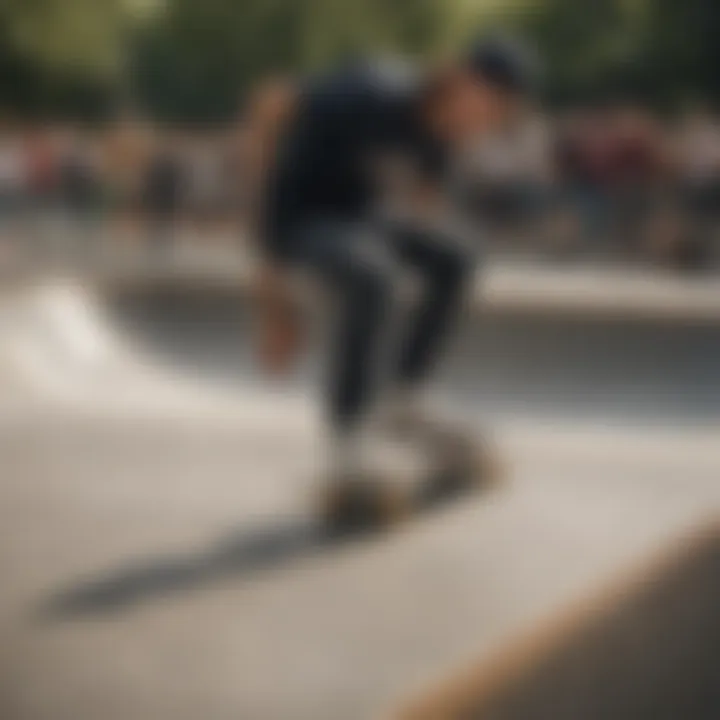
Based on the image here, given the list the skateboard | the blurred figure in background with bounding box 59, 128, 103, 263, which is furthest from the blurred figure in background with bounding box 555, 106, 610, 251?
the blurred figure in background with bounding box 59, 128, 103, 263

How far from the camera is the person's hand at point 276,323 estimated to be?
0.67 m

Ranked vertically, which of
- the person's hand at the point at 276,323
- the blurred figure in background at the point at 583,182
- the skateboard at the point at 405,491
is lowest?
the skateboard at the point at 405,491

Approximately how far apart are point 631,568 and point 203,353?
0.96ft

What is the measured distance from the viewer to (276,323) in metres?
0.68

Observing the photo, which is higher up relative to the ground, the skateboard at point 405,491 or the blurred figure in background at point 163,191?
Answer: the blurred figure in background at point 163,191

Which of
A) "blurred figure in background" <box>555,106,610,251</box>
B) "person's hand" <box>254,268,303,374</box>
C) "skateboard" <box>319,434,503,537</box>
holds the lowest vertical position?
"skateboard" <box>319,434,503,537</box>

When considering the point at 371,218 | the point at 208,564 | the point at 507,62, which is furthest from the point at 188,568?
the point at 507,62

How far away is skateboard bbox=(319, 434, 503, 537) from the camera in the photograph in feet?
2.25

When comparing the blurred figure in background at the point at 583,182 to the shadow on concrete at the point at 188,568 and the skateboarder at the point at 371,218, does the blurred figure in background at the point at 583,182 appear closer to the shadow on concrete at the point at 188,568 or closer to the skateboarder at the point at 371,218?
the skateboarder at the point at 371,218

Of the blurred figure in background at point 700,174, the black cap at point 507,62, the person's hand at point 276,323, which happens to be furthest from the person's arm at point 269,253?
the blurred figure in background at point 700,174

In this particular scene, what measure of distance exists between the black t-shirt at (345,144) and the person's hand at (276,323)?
0.8 inches

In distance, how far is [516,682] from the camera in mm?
690

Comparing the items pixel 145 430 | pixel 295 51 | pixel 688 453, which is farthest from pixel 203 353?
pixel 688 453

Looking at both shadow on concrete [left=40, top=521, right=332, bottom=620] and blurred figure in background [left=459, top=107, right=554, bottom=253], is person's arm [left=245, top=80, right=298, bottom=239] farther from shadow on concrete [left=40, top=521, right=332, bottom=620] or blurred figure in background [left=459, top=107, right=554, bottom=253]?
shadow on concrete [left=40, top=521, right=332, bottom=620]
